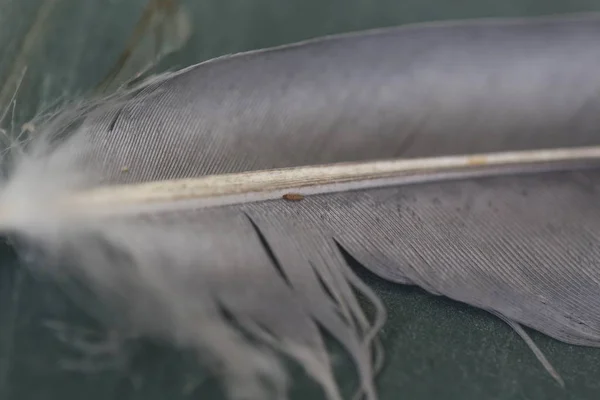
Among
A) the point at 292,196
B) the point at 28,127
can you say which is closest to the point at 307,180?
the point at 292,196

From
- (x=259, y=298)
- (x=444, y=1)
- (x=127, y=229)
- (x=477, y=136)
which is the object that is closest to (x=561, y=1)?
(x=444, y=1)

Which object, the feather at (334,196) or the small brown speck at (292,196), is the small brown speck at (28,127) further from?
the small brown speck at (292,196)

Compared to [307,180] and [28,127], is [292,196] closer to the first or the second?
[307,180]

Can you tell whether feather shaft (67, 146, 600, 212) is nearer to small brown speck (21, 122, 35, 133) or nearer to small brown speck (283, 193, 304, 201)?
small brown speck (283, 193, 304, 201)

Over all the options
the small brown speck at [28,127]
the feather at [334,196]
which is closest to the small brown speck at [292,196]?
the feather at [334,196]

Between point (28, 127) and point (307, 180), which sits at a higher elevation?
point (28, 127)

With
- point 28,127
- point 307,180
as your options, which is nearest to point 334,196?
point 307,180

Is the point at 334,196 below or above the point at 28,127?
below

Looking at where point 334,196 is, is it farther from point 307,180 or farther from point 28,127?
point 28,127

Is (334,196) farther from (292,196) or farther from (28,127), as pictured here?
(28,127)

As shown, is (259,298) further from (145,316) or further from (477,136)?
(477,136)
